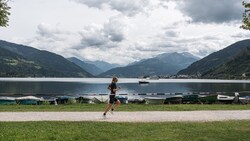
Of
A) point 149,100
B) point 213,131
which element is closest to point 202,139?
point 213,131

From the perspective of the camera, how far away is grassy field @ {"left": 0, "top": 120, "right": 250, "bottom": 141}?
16347 mm

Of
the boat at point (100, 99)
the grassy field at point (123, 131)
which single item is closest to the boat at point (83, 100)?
the boat at point (100, 99)

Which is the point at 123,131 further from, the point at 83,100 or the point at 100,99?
the point at 100,99

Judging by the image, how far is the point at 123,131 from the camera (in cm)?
1778

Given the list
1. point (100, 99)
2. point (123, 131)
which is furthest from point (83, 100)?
point (123, 131)

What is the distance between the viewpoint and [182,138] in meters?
16.6

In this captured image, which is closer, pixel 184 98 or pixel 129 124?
pixel 129 124

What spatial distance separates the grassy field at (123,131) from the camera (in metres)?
16.3

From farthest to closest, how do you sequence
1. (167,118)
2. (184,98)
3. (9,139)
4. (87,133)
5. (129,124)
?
1. (184,98)
2. (167,118)
3. (129,124)
4. (87,133)
5. (9,139)

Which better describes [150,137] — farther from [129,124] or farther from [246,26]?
[246,26]

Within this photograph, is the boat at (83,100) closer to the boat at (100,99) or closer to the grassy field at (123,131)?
the boat at (100,99)

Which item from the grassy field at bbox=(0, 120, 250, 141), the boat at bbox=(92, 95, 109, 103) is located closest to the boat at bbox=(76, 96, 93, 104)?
the boat at bbox=(92, 95, 109, 103)

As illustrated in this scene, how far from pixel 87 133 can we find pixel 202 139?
5.06m

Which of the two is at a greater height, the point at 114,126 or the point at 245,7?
the point at 245,7
